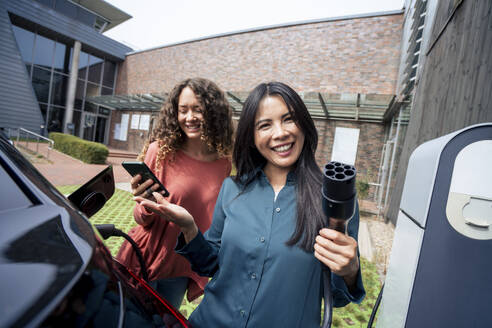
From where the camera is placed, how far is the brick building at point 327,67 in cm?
1086

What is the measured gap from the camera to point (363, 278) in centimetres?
393

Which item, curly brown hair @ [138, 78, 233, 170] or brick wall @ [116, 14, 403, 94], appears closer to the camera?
curly brown hair @ [138, 78, 233, 170]

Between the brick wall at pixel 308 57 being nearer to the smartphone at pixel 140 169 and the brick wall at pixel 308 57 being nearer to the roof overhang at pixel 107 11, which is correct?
the roof overhang at pixel 107 11

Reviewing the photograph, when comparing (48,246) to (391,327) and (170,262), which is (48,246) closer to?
(170,262)

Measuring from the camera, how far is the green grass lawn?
10.2 feet

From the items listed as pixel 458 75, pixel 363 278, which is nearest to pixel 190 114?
pixel 363 278

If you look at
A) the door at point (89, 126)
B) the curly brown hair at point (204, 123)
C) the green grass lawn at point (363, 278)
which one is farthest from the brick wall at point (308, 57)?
the curly brown hair at point (204, 123)

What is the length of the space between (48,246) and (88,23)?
2727 cm

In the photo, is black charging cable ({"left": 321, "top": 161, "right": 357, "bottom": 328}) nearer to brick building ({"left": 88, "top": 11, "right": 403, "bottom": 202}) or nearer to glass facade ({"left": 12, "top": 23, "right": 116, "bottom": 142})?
brick building ({"left": 88, "top": 11, "right": 403, "bottom": 202})

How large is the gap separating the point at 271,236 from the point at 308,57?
13.3m

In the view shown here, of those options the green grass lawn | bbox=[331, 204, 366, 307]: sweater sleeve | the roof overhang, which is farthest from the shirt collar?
the roof overhang

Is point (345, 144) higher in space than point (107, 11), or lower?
lower

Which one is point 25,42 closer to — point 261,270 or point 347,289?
point 261,270

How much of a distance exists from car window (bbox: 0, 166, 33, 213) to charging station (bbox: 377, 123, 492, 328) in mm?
1357
